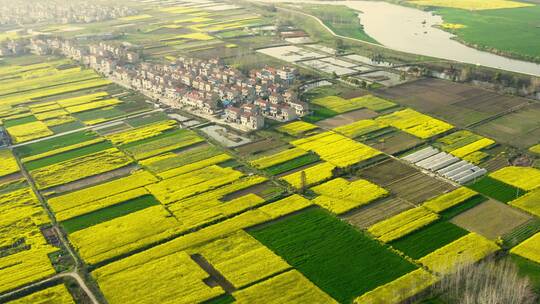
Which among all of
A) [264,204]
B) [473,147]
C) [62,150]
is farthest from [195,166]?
[473,147]

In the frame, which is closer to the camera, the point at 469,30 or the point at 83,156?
the point at 83,156

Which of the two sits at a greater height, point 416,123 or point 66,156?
point 416,123

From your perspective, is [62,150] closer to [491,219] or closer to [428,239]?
[428,239]

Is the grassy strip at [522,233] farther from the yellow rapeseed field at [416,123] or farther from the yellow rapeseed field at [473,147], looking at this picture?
→ the yellow rapeseed field at [416,123]

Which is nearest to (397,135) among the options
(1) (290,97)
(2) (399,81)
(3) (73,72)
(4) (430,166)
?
(4) (430,166)

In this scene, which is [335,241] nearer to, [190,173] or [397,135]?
[190,173]

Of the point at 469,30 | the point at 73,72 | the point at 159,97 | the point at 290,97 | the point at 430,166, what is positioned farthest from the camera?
the point at 469,30
